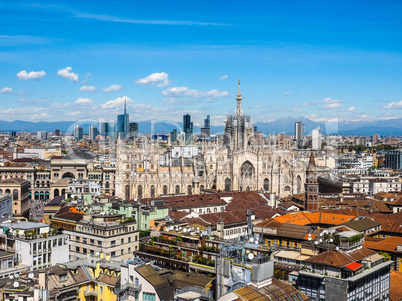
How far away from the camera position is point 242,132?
323ft

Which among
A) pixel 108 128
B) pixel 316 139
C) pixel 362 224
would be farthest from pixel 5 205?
pixel 316 139

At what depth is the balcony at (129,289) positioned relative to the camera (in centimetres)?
2789

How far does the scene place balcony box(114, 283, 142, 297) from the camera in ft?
91.5

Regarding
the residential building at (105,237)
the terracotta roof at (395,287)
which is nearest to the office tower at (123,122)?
the residential building at (105,237)

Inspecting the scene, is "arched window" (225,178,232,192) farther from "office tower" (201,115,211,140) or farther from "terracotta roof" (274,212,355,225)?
"office tower" (201,115,211,140)

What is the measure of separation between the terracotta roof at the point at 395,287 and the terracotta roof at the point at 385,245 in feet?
16.9

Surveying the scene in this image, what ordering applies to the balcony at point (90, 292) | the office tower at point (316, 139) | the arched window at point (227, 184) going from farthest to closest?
the office tower at point (316, 139) < the arched window at point (227, 184) < the balcony at point (90, 292)

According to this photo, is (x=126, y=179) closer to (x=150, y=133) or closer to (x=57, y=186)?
(x=57, y=186)

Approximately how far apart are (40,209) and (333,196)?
4676 centimetres

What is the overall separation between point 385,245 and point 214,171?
161 feet

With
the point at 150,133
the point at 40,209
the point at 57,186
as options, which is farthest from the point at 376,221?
the point at 150,133

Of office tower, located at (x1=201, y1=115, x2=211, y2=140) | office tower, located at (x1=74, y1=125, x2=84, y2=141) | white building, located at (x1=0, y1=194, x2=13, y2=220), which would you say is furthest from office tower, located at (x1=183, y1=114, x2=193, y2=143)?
white building, located at (x1=0, y1=194, x2=13, y2=220)

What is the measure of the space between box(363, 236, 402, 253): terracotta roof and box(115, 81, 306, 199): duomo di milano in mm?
44624

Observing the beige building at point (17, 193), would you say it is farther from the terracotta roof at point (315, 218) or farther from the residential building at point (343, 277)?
the residential building at point (343, 277)
